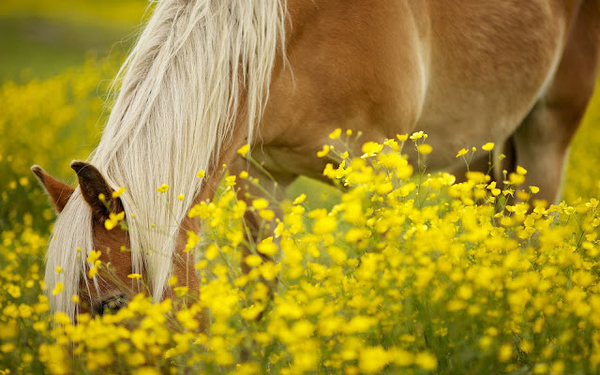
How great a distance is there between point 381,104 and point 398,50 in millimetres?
270

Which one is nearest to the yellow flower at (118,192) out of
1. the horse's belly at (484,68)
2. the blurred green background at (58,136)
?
the blurred green background at (58,136)

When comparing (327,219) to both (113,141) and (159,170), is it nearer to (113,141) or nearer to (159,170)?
(159,170)

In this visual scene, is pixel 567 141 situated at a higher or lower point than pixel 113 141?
lower

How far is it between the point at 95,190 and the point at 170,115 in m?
0.43

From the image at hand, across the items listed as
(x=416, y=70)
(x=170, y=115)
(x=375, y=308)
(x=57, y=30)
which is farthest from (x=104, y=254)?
(x=57, y=30)

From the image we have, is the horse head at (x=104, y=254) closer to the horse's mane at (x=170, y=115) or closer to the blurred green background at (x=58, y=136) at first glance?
the horse's mane at (x=170, y=115)

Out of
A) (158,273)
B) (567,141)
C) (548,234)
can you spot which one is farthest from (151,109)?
(567,141)

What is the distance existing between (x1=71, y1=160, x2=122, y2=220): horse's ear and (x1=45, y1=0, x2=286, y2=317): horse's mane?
4 cm

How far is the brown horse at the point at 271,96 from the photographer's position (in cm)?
218

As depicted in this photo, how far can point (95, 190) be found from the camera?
2.12m

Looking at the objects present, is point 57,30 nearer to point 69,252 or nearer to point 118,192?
point 69,252

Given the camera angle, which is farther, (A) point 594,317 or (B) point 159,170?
(B) point 159,170

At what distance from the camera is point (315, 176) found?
3.11 m

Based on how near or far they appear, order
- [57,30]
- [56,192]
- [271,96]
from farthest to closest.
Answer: [57,30] < [271,96] < [56,192]
